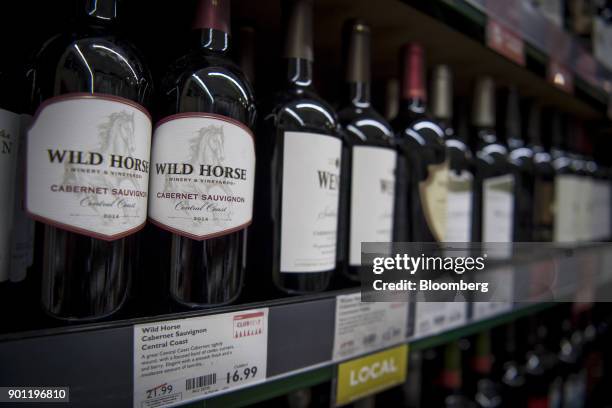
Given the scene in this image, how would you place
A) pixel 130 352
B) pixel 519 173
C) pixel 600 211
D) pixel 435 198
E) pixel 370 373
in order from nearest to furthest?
pixel 130 352
pixel 370 373
pixel 435 198
pixel 519 173
pixel 600 211

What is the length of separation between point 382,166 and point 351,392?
309mm

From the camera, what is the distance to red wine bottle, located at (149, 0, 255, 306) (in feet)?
1.43

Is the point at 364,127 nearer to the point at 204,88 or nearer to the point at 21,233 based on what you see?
the point at 204,88

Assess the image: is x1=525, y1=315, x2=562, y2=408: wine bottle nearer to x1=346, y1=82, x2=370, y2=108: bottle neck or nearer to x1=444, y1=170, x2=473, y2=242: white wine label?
x1=444, y1=170, x2=473, y2=242: white wine label

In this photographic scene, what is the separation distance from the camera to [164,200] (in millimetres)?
437

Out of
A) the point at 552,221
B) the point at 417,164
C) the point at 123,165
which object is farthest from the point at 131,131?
the point at 552,221

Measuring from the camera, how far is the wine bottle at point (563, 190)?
1.08 metres

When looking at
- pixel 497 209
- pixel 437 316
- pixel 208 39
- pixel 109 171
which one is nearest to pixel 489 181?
pixel 497 209

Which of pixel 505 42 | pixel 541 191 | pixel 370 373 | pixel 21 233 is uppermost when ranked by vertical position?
pixel 505 42

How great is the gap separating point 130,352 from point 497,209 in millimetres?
740

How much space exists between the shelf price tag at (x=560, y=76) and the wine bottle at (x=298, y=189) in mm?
571

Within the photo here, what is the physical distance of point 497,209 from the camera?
0.87 m

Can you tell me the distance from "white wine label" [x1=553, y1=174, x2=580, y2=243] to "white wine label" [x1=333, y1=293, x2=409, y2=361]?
0.67 m

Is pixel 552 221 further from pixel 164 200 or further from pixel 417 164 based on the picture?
pixel 164 200
